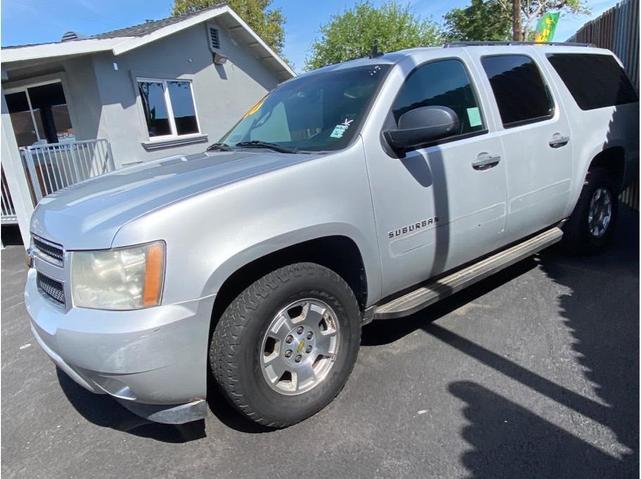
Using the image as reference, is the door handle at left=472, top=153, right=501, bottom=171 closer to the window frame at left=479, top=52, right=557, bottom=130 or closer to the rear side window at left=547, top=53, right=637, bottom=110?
the window frame at left=479, top=52, right=557, bottom=130

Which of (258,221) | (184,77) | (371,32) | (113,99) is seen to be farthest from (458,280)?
(371,32)

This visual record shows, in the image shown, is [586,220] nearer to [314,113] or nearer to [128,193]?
[314,113]

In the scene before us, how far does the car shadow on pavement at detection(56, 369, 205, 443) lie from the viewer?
262 centimetres

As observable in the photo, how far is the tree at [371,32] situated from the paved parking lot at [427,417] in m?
24.2

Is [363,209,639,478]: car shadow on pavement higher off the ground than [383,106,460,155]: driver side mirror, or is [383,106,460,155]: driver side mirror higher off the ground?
[383,106,460,155]: driver side mirror

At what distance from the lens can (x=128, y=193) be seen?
7.88ft

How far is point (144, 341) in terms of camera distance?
1953 mm

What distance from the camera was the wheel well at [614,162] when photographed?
449 centimetres

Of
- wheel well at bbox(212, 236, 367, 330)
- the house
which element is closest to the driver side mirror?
wheel well at bbox(212, 236, 367, 330)

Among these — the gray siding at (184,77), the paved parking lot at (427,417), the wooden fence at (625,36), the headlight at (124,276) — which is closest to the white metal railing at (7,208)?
the gray siding at (184,77)

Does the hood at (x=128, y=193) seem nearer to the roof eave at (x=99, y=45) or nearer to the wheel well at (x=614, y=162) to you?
the wheel well at (x=614, y=162)

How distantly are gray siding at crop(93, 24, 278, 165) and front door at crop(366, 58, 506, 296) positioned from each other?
788cm

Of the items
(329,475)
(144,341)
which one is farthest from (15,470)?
(329,475)

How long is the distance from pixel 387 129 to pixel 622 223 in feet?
14.6
